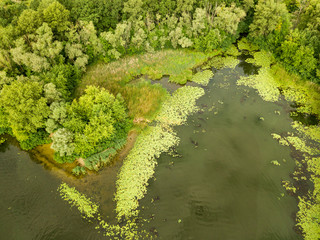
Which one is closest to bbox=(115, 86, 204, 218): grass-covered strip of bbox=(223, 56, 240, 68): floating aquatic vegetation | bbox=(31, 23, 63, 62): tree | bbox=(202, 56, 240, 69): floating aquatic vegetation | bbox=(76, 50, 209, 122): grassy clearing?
bbox=(76, 50, 209, 122): grassy clearing

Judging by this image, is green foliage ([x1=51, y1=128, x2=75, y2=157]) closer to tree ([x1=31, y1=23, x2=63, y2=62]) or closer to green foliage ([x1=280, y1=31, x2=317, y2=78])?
tree ([x1=31, y1=23, x2=63, y2=62])

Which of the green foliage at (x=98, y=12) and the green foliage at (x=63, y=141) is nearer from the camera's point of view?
the green foliage at (x=63, y=141)

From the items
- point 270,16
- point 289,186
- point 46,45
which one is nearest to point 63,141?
point 46,45

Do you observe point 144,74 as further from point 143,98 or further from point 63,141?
point 63,141

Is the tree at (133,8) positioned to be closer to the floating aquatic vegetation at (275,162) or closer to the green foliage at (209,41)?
the green foliage at (209,41)

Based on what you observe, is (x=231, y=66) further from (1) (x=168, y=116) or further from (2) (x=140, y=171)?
(2) (x=140, y=171)

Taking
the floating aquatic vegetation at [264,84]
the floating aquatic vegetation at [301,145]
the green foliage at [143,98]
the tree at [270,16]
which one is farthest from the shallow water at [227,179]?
the tree at [270,16]
